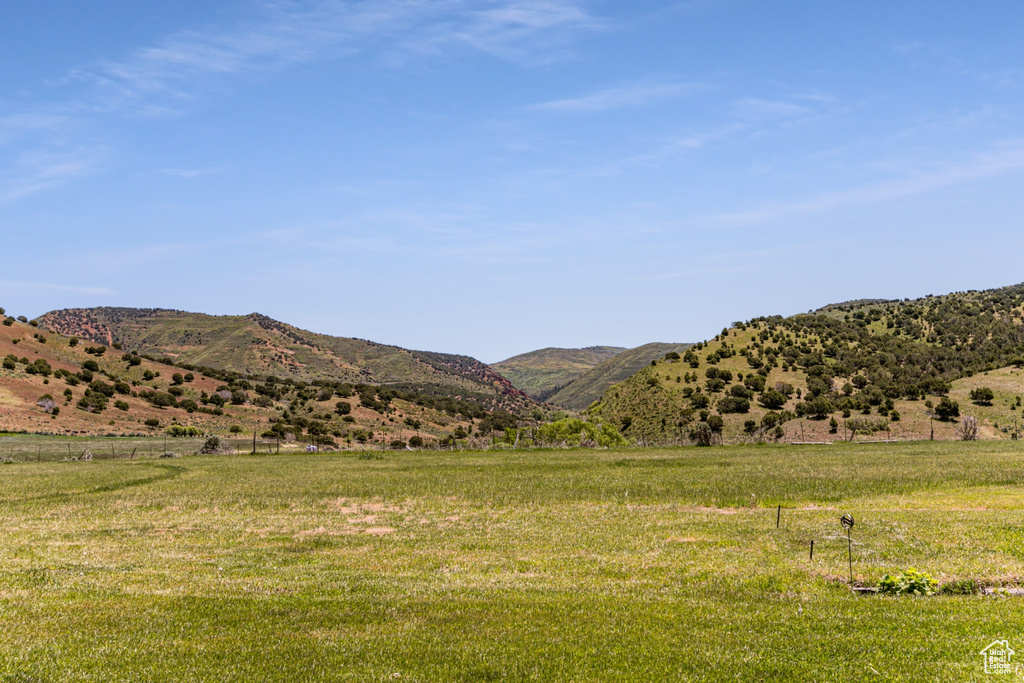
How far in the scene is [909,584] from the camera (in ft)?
54.1

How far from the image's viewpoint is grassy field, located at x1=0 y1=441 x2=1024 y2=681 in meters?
12.4

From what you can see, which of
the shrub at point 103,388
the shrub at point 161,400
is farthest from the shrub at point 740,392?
the shrub at point 103,388

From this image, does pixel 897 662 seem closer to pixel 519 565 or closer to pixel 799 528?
pixel 519 565

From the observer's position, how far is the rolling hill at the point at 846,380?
261 ft

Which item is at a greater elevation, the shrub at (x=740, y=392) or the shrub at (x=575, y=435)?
the shrub at (x=740, y=392)

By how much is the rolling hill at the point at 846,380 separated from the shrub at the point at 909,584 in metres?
54.8

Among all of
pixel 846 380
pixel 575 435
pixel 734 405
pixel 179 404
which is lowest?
pixel 575 435

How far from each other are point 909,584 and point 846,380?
8945 centimetres

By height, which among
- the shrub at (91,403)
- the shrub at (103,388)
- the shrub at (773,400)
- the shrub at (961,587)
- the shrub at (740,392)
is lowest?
the shrub at (961,587)

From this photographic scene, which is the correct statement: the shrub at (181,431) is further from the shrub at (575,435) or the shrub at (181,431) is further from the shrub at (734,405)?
the shrub at (734,405)

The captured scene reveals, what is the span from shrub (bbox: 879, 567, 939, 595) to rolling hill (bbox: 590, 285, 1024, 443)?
54.8m

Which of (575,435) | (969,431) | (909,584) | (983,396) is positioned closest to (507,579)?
(909,584)

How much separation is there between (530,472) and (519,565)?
27.4 meters

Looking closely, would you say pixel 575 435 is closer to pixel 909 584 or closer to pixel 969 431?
A: pixel 969 431
